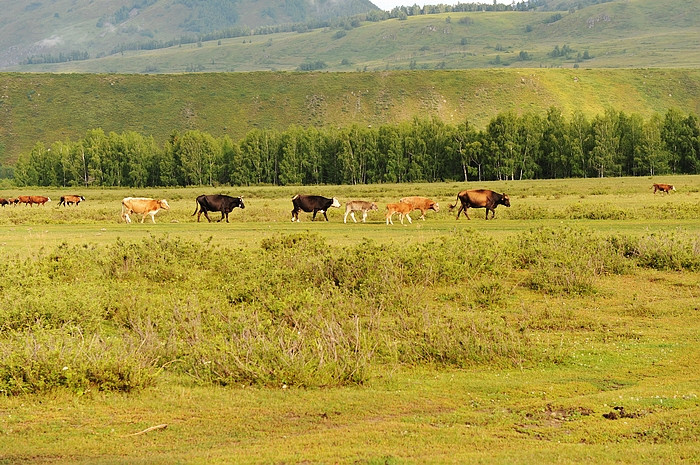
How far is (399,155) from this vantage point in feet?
390

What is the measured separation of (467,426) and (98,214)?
45.1 metres

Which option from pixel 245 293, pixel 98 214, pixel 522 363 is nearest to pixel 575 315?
pixel 522 363

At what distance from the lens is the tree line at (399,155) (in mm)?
111500

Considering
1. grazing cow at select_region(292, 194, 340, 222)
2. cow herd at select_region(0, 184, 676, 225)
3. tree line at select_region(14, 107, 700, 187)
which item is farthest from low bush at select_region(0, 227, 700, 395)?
tree line at select_region(14, 107, 700, 187)

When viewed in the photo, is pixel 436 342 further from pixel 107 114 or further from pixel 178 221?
pixel 107 114

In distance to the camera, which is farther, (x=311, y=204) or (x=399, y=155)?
(x=399, y=155)

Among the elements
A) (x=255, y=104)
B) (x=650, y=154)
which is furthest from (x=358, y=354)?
(x=255, y=104)

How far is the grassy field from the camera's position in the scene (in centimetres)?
959

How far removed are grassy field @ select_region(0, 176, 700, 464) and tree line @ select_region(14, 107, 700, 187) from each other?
90423 millimetres

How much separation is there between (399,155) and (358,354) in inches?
4224

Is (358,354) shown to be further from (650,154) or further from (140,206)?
(650,154)

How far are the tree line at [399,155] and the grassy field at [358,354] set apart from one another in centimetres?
9042

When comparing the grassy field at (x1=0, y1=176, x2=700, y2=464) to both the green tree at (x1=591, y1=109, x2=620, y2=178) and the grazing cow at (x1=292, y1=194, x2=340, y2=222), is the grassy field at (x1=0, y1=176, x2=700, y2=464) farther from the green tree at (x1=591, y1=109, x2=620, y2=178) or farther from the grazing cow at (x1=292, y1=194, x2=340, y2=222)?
the green tree at (x1=591, y1=109, x2=620, y2=178)

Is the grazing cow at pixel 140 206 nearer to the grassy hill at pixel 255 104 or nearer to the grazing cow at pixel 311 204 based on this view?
the grazing cow at pixel 311 204
